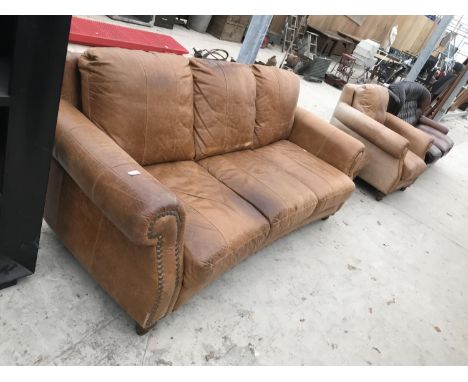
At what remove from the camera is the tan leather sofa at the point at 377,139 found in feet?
9.61

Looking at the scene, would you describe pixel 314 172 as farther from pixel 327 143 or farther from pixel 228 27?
pixel 228 27

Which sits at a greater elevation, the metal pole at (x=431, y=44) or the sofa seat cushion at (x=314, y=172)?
the metal pole at (x=431, y=44)

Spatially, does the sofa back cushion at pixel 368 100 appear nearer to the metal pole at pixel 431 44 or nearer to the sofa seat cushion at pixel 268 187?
the sofa seat cushion at pixel 268 187

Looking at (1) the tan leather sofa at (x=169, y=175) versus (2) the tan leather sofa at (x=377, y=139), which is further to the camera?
(2) the tan leather sofa at (x=377, y=139)

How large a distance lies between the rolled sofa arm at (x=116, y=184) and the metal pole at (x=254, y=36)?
6.31 feet

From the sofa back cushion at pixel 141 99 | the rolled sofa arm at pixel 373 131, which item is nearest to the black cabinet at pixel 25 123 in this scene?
the sofa back cushion at pixel 141 99

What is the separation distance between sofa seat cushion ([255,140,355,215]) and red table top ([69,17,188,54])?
1.50 meters

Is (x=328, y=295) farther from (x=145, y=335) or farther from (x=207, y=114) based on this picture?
(x=207, y=114)

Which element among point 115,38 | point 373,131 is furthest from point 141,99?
point 373,131

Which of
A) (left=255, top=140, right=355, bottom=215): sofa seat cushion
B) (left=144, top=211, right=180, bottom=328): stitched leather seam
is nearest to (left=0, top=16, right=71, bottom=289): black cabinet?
(left=144, top=211, right=180, bottom=328): stitched leather seam

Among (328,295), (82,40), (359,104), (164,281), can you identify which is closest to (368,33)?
(359,104)

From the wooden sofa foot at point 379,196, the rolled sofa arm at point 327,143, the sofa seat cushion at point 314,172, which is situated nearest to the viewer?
the sofa seat cushion at point 314,172
